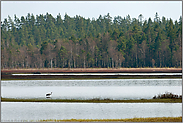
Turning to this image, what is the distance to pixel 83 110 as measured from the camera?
92.2ft

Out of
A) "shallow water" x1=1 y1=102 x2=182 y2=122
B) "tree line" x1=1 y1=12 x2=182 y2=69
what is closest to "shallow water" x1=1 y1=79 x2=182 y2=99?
"shallow water" x1=1 y1=102 x2=182 y2=122

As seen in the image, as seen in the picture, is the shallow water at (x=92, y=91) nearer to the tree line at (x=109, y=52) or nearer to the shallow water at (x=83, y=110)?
the shallow water at (x=83, y=110)

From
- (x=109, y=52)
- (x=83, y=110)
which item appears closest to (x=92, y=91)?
(x=83, y=110)

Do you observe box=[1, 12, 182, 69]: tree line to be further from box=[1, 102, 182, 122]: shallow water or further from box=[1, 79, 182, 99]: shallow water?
box=[1, 102, 182, 122]: shallow water

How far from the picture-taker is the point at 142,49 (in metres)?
156

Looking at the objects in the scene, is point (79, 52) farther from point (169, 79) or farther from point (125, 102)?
point (125, 102)

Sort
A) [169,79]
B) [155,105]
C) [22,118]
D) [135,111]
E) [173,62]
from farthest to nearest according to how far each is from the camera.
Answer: [173,62] → [169,79] → [155,105] → [135,111] → [22,118]

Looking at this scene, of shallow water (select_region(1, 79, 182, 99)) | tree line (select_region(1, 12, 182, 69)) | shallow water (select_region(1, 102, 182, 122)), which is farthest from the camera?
tree line (select_region(1, 12, 182, 69))

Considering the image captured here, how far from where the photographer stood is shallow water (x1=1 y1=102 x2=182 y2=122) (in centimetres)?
2520

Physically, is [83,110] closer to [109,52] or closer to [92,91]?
[92,91]

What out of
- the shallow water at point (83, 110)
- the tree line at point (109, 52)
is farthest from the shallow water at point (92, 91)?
the tree line at point (109, 52)

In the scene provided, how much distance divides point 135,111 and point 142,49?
131231 millimetres

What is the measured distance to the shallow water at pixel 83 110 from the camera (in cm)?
2520

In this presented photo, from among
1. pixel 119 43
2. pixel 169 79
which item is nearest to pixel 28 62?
pixel 119 43
